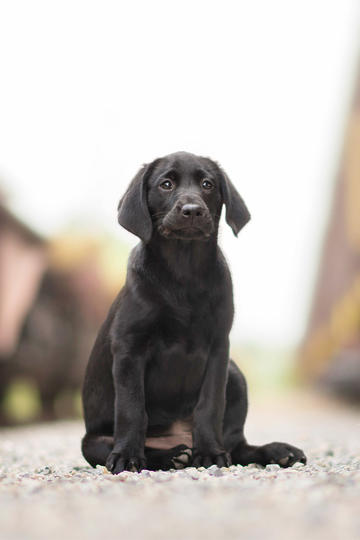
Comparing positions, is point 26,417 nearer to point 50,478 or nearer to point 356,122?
point 50,478

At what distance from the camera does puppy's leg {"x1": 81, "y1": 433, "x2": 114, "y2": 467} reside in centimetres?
304

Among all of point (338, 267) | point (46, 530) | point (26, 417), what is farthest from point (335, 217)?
point (46, 530)

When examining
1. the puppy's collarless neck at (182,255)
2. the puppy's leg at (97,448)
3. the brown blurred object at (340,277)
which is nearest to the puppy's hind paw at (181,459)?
the puppy's leg at (97,448)

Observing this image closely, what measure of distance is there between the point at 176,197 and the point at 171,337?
60cm

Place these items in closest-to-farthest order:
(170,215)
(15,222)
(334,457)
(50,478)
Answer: (50,478) < (170,215) < (334,457) < (15,222)

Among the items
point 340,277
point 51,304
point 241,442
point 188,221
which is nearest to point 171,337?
point 188,221

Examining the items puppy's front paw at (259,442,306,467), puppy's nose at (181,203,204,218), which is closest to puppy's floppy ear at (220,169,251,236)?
puppy's nose at (181,203,204,218)

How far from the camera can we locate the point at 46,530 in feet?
5.45

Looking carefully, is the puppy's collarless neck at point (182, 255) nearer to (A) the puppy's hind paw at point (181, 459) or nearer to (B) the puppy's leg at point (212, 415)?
(B) the puppy's leg at point (212, 415)

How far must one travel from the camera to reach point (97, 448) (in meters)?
3.08

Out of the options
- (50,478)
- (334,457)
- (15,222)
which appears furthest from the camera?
(15,222)

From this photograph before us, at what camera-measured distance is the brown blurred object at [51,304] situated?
701 cm

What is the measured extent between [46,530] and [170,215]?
1547 mm

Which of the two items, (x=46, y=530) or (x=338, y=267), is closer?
(x=46, y=530)
